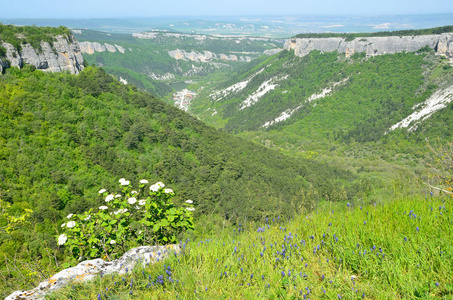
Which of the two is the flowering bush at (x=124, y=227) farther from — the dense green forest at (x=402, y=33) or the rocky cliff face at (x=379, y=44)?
the dense green forest at (x=402, y=33)

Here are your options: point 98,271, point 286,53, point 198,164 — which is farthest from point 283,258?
point 286,53

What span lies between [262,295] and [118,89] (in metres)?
43.5

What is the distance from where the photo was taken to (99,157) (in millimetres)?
27875

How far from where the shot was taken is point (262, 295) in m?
3.06

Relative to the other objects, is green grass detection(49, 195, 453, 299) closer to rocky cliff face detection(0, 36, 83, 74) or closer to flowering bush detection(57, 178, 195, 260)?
flowering bush detection(57, 178, 195, 260)

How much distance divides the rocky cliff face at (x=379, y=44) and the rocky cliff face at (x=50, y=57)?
94.2m

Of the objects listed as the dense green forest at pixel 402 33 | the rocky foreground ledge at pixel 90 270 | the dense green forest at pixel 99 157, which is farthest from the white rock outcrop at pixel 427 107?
the rocky foreground ledge at pixel 90 270

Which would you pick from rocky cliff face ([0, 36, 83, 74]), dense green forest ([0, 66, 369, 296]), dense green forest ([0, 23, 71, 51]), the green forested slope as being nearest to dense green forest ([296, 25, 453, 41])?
the green forested slope

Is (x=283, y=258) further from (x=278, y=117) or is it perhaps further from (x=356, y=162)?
(x=278, y=117)

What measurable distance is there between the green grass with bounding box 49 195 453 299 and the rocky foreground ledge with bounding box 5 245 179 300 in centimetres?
21

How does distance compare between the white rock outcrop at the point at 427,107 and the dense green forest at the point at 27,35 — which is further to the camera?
the white rock outcrop at the point at 427,107

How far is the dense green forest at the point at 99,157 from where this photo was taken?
20969 mm

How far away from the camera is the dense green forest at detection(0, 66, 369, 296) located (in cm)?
2097

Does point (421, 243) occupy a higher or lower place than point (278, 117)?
higher
